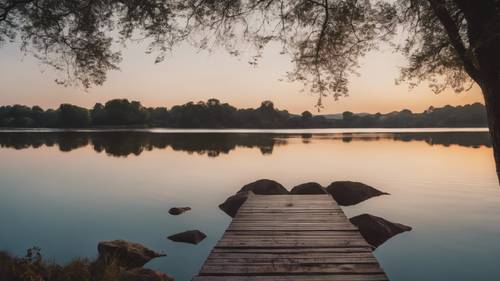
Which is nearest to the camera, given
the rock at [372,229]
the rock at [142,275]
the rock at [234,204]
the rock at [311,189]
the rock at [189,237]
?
the rock at [142,275]

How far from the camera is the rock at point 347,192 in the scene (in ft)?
75.5

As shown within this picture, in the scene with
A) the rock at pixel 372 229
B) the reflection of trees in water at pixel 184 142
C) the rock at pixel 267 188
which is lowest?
the reflection of trees in water at pixel 184 142

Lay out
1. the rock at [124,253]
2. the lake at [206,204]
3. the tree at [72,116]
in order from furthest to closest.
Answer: the tree at [72,116] → the lake at [206,204] → the rock at [124,253]

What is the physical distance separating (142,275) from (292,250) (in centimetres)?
371

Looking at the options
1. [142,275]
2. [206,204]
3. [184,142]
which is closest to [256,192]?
[206,204]

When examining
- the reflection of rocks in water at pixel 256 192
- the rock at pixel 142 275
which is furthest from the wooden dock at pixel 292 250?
the reflection of rocks in water at pixel 256 192

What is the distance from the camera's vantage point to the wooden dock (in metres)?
8.00

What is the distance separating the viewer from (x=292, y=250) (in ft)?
31.4

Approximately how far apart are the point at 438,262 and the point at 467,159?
4016cm

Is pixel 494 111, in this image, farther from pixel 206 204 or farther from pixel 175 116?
pixel 175 116

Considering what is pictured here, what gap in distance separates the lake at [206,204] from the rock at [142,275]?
3033mm

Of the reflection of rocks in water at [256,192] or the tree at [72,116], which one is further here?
the tree at [72,116]

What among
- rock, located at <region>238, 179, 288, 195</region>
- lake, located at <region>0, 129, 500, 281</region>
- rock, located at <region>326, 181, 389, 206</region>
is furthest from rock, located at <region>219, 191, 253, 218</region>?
rock, located at <region>326, 181, 389, 206</region>

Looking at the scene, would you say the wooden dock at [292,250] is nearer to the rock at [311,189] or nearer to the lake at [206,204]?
the lake at [206,204]
